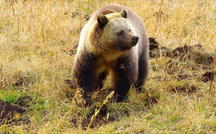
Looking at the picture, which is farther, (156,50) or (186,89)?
(156,50)

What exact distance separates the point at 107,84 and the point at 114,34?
1190mm

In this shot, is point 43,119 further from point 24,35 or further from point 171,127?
point 24,35

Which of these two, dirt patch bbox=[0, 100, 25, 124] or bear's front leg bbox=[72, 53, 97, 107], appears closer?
dirt patch bbox=[0, 100, 25, 124]

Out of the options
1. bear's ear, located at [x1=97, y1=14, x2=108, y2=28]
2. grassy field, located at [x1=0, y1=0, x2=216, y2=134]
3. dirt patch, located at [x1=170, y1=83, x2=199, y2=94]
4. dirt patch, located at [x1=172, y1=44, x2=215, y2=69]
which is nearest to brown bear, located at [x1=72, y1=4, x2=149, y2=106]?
bear's ear, located at [x1=97, y1=14, x2=108, y2=28]

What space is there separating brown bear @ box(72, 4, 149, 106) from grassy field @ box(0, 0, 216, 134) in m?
0.22

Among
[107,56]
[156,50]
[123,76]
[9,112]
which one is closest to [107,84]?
[123,76]

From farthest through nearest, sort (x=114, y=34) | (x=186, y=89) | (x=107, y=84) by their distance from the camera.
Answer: (x=107, y=84)
(x=186, y=89)
(x=114, y=34)

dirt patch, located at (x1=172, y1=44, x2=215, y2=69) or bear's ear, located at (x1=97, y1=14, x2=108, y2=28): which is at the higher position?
bear's ear, located at (x1=97, y1=14, x2=108, y2=28)

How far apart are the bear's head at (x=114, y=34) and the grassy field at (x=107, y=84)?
29.5 inches

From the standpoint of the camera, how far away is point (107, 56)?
16.7 ft

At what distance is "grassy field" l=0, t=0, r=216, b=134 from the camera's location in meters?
4.58

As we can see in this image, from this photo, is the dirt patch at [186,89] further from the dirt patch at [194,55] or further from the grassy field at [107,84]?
the dirt patch at [194,55]

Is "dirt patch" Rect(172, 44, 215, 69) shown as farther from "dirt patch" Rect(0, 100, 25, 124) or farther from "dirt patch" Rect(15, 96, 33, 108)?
"dirt patch" Rect(0, 100, 25, 124)

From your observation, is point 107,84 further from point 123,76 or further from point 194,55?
point 194,55
